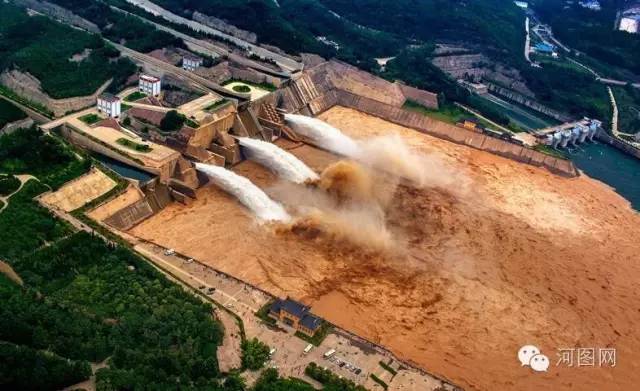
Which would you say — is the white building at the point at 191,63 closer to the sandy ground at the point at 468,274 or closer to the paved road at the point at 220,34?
the paved road at the point at 220,34

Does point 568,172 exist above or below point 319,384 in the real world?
above

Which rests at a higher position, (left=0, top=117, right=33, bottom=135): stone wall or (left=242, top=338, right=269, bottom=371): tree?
(left=0, top=117, right=33, bottom=135): stone wall

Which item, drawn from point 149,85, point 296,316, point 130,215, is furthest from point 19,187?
point 296,316

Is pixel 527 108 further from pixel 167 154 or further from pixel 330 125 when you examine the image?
pixel 167 154

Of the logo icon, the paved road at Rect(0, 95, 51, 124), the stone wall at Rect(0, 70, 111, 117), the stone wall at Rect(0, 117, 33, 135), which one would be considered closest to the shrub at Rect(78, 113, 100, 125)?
the stone wall at Rect(0, 70, 111, 117)

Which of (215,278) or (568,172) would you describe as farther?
(568,172)

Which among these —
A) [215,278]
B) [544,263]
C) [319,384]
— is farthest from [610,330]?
[215,278]

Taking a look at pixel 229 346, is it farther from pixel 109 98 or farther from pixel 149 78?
pixel 149 78

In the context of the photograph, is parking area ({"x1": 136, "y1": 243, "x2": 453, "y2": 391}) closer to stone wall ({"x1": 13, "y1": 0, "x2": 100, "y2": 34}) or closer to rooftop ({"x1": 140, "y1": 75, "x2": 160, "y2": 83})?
rooftop ({"x1": 140, "y1": 75, "x2": 160, "y2": 83})

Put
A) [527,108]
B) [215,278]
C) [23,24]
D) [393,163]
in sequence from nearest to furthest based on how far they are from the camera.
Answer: [215,278] → [393,163] → [23,24] → [527,108]
